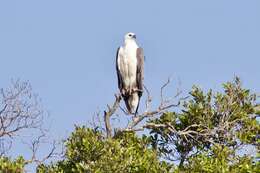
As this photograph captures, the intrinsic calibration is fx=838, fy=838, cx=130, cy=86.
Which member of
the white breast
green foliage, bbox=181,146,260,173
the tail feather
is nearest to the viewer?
green foliage, bbox=181,146,260,173

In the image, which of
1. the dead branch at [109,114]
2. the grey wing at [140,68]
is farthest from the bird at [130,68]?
the dead branch at [109,114]

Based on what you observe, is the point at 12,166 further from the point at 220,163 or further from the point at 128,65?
the point at 128,65

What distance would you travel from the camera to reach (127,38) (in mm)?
18625

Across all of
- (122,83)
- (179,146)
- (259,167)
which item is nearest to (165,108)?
(179,146)

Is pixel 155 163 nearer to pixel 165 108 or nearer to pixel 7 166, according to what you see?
pixel 165 108

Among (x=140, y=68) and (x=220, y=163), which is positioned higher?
(x=140, y=68)

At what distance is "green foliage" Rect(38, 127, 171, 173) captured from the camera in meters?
13.2

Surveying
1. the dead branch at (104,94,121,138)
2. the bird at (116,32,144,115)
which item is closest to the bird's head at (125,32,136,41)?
the bird at (116,32,144,115)

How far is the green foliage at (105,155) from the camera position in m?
13.2

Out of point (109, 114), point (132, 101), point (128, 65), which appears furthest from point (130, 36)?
point (109, 114)

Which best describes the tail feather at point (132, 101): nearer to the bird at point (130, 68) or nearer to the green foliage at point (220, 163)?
the bird at point (130, 68)

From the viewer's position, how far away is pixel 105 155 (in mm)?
13250

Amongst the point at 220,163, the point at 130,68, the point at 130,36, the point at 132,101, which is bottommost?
the point at 220,163

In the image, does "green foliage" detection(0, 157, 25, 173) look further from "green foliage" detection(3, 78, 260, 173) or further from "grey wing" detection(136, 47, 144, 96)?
"grey wing" detection(136, 47, 144, 96)
